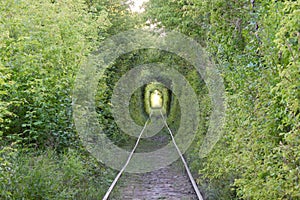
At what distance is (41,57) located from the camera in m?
10.6

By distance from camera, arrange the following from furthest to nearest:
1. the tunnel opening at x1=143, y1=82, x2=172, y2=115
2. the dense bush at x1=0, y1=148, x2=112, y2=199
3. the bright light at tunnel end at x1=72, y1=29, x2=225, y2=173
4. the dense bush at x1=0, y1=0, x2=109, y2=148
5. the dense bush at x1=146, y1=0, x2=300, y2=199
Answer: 1. the tunnel opening at x1=143, y1=82, x2=172, y2=115
2. the bright light at tunnel end at x1=72, y1=29, x2=225, y2=173
3. the dense bush at x1=0, y1=0, x2=109, y2=148
4. the dense bush at x1=0, y1=148, x2=112, y2=199
5. the dense bush at x1=146, y1=0, x2=300, y2=199

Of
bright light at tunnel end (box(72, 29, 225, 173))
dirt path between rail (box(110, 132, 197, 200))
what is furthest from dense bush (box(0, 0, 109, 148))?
dirt path between rail (box(110, 132, 197, 200))

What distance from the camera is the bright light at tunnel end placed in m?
11.6

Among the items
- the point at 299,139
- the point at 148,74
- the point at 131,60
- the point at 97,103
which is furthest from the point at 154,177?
the point at 148,74

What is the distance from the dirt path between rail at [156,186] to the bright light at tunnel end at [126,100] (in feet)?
2.67

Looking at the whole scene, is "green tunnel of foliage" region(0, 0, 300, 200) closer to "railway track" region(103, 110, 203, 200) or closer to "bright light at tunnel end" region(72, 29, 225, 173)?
"railway track" region(103, 110, 203, 200)

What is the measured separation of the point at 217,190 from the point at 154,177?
12.1 feet

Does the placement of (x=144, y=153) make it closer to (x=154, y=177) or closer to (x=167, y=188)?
(x=154, y=177)

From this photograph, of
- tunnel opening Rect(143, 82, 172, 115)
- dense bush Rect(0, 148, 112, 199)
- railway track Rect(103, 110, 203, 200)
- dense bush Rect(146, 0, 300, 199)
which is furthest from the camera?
tunnel opening Rect(143, 82, 172, 115)

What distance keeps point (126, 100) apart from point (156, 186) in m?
15.4

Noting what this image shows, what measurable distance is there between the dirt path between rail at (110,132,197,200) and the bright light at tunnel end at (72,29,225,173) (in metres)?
0.81

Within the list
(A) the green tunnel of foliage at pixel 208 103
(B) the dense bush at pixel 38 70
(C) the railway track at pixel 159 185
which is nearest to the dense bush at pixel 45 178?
(A) the green tunnel of foliage at pixel 208 103

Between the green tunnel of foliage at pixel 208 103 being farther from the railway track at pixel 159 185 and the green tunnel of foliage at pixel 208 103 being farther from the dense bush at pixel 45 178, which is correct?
the railway track at pixel 159 185

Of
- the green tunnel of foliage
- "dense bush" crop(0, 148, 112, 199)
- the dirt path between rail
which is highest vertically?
the green tunnel of foliage
